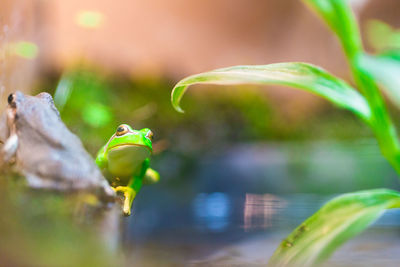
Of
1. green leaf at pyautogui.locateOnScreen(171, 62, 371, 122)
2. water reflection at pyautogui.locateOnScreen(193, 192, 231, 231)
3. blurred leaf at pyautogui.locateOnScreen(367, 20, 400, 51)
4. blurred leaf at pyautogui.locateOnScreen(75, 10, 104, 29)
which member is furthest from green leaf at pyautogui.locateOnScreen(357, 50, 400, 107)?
blurred leaf at pyautogui.locateOnScreen(75, 10, 104, 29)

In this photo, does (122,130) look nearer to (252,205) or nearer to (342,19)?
(342,19)

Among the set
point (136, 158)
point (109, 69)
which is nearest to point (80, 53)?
point (109, 69)

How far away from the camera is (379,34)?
4.35ft

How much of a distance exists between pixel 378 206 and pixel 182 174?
1086 mm

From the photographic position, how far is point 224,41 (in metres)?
1.90

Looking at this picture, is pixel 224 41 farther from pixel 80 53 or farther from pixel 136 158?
pixel 136 158

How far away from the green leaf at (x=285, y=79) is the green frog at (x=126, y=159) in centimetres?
8

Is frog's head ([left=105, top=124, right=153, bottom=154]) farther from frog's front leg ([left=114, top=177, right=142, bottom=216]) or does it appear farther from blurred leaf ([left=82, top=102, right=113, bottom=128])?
blurred leaf ([left=82, top=102, right=113, bottom=128])

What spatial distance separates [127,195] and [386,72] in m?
0.35

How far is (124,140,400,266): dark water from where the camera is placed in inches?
25.5

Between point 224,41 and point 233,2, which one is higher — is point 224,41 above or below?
below

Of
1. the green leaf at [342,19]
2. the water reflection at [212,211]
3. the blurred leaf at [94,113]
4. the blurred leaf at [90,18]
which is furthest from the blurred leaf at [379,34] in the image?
the blurred leaf at [90,18]

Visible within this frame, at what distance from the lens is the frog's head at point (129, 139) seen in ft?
1.36

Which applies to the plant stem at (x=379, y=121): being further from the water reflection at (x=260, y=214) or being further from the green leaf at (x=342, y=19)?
the water reflection at (x=260, y=214)
